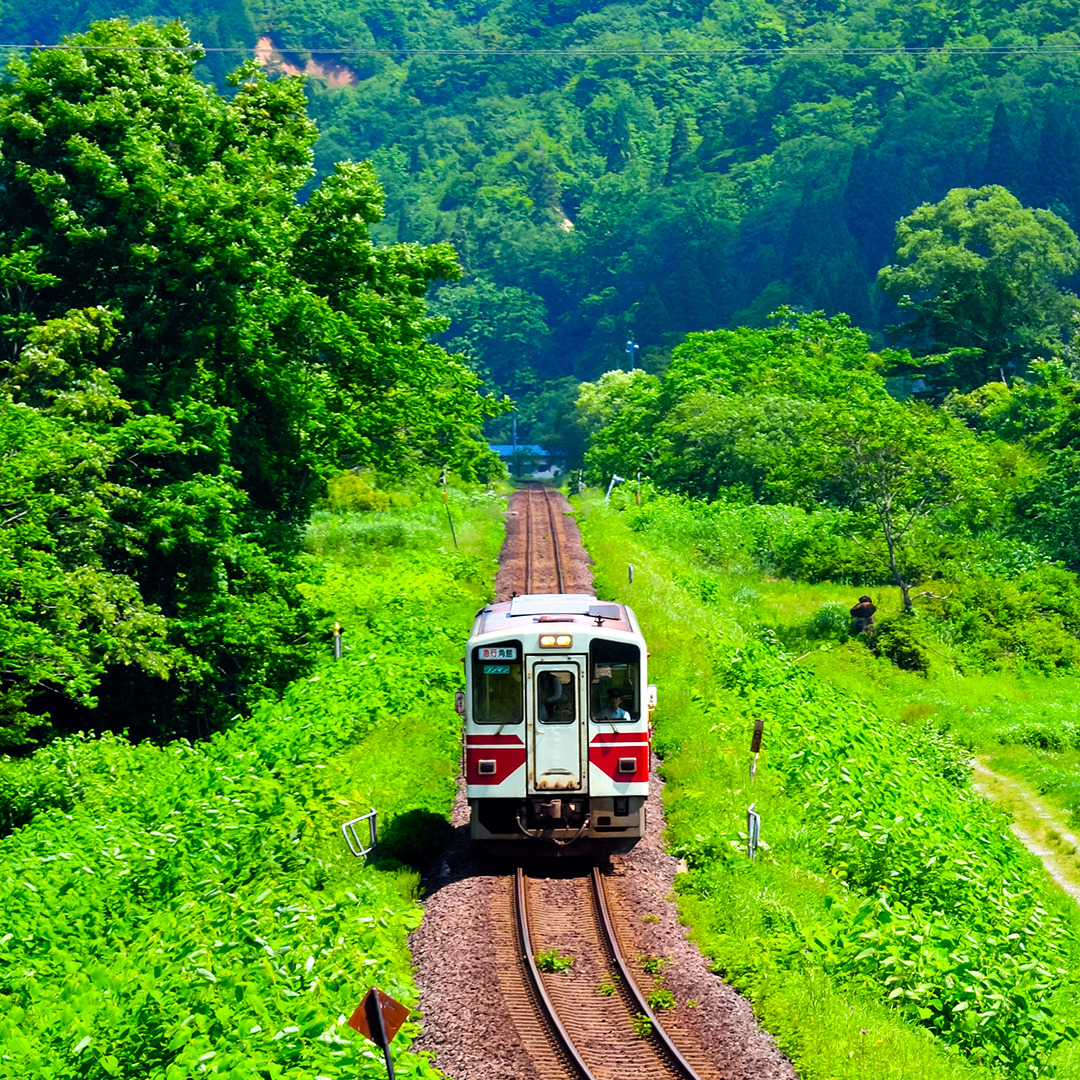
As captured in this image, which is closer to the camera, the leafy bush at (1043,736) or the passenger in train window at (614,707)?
the passenger in train window at (614,707)

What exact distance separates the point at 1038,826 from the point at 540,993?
14.8 m

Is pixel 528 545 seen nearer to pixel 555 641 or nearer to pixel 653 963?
pixel 555 641

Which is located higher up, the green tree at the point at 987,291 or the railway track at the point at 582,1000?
the green tree at the point at 987,291

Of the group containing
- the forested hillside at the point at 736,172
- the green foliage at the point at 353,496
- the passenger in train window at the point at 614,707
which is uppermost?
the forested hillside at the point at 736,172

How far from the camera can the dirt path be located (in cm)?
2369

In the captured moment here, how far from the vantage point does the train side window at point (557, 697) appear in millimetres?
17516

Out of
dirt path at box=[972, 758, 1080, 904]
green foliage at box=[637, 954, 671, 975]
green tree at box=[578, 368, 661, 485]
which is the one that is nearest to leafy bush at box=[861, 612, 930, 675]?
dirt path at box=[972, 758, 1080, 904]

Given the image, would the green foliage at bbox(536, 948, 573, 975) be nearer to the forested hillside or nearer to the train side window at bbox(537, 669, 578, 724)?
the train side window at bbox(537, 669, 578, 724)

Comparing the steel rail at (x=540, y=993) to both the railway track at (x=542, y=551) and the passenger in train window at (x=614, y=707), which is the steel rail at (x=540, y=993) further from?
the railway track at (x=542, y=551)

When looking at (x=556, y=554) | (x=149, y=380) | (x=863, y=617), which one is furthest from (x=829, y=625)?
(x=149, y=380)

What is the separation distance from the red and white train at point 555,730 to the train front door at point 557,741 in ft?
0.04

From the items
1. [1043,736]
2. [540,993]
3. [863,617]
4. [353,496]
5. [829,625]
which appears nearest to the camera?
[540,993]

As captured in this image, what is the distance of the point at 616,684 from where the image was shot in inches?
693

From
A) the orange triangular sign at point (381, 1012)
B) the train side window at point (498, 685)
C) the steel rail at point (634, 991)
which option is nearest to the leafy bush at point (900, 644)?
the steel rail at point (634, 991)
